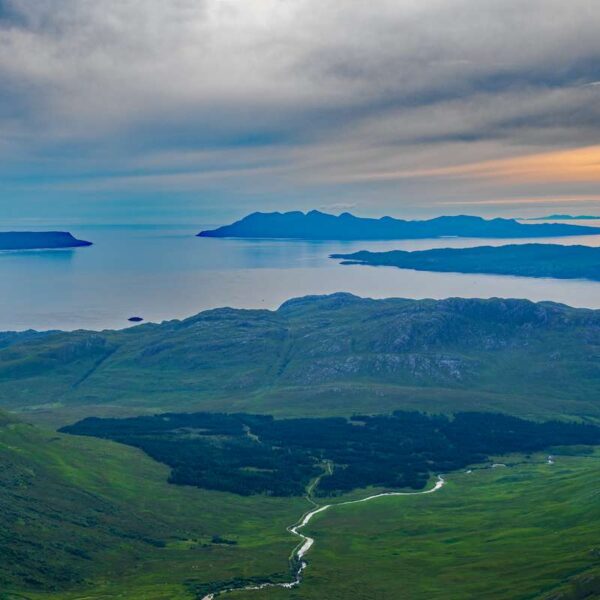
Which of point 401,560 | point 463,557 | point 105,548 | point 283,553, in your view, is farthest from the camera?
point 283,553

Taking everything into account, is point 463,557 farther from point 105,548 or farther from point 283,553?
point 105,548

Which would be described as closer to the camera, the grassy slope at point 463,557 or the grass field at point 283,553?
the grassy slope at point 463,557

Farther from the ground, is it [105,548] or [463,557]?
[463,557]

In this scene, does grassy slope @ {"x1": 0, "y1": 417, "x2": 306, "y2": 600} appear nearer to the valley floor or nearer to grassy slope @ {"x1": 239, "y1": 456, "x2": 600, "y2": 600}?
the valley floor

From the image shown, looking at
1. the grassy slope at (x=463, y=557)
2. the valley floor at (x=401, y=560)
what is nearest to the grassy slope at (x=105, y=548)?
the valley floor at (x=401, y=560)

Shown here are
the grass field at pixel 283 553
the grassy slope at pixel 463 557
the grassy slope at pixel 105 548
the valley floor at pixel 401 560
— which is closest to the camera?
the grassy slope at pixel 463 557

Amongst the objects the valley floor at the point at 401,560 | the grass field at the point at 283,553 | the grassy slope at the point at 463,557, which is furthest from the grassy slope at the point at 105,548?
the grassy slope at the point at 463,557

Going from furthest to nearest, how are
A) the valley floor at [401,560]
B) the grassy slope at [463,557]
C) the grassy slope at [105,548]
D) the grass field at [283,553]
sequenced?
the grassy slope at [105,548]
the grass field at [283,553]
the valley floor at [401,560]
the grassy slope at [463,557]

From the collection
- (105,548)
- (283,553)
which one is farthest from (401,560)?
(105,548)

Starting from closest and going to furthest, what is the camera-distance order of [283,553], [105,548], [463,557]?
1. [463,557]
2. [105,548]
3. [283,553]

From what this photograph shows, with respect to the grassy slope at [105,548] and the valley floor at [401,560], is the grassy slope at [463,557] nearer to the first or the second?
the valley floor at [401,560]
